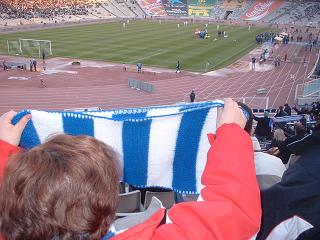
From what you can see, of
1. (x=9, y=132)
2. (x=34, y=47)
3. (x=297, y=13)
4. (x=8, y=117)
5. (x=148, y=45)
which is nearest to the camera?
(x=9, y=132)

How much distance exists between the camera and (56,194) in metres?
1.29

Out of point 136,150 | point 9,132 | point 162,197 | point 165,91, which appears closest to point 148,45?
point 165,91

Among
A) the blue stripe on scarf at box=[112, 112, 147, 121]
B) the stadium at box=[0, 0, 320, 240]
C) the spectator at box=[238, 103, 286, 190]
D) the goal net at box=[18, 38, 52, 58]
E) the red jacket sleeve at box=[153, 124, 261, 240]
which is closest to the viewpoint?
the red jacket sleeve at box=[153, 124, 261, 240]

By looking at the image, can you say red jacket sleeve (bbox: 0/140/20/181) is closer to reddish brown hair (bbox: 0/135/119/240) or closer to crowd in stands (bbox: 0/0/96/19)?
reddish brown hair (bbox: 0/135/119/240)

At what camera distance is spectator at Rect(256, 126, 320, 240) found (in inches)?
60.0

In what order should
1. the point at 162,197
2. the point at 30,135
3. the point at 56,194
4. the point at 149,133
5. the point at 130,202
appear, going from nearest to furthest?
the point at 56,194
the point at 30,135
the point at 149,133
the point at 130,202
the point at 162,197

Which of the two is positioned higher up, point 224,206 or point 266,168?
point 224,206

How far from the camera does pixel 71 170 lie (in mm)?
1334

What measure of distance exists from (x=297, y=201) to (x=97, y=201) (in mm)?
819

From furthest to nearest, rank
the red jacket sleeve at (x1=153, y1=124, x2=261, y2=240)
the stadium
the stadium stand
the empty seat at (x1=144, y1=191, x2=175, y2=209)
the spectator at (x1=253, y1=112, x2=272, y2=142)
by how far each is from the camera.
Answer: the stadium stand < the spectator at (x1=253, y1=112, x2=272, y2=142) < the empty seat at (x1=144, y1=191, x2=175, y2=209) < the stadium < the red jacket sleeve at (x1=153, y1=124, x2=261, y2=240)

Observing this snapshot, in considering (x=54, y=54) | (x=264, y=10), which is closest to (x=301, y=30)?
(x=264, y=10)

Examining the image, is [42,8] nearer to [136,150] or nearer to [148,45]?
[148,45]

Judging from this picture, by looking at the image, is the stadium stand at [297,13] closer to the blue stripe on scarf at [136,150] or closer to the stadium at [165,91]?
the stadium at [165,91]

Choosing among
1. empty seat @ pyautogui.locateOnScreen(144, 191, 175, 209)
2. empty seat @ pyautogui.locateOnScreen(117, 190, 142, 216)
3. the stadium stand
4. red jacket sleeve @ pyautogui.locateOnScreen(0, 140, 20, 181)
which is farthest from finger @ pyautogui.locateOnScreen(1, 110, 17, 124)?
the stadium stand
